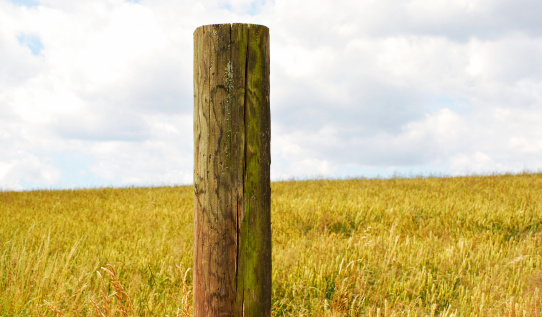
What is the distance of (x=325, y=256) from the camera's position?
5.12 metres

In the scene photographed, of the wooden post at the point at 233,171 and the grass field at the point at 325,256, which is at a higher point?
the wooden post at the point at 233,171

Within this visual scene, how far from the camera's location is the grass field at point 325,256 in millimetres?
4059

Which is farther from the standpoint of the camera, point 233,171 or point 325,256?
point 325,256

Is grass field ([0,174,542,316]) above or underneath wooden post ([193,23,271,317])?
underneath

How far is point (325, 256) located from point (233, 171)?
311cm

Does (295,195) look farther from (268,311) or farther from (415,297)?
(268,311)

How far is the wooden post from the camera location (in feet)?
7.78

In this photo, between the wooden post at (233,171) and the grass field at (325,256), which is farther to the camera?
the grass field at (325,256)

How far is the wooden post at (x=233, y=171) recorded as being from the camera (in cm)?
237

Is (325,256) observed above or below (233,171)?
below

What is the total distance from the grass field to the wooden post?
0.65m

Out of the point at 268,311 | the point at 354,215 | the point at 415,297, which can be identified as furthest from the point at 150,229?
the point at 268,311

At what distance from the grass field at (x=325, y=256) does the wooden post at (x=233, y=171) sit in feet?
2.15

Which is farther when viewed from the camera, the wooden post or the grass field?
the grass field
